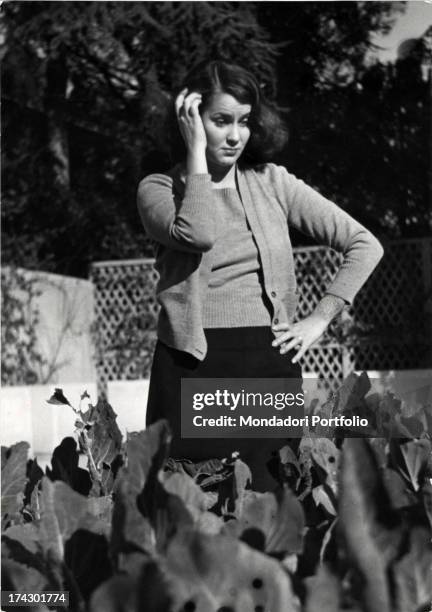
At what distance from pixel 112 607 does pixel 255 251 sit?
1252 mm

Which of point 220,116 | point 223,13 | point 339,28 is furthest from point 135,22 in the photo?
point 220,116

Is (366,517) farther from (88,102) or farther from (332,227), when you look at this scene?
(88,102)

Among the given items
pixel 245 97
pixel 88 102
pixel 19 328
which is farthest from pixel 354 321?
pixel 245 97

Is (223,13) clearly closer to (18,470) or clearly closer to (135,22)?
(135,22)

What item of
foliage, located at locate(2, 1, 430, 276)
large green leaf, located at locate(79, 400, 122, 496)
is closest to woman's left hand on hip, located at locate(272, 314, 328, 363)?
large green leaf, located at locate(79, 400, 122, 496)

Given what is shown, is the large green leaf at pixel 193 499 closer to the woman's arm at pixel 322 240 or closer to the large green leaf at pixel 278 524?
the large green leaf at pixel 278 524

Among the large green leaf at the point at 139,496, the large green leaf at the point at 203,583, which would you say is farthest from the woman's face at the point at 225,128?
the large green leaf at the point at 203,583

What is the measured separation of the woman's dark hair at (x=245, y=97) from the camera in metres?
1.84

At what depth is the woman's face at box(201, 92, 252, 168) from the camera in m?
1.76

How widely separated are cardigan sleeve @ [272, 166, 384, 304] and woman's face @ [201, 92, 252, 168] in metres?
0.11

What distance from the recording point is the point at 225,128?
1.79 meters

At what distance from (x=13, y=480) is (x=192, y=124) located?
3.42ft

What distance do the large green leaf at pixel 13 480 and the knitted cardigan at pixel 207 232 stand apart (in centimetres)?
82

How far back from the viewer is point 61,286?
9.34 m
